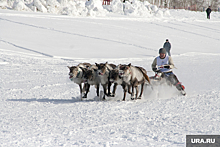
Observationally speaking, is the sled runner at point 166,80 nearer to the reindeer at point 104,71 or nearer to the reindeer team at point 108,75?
the reindeer team at point 108,75

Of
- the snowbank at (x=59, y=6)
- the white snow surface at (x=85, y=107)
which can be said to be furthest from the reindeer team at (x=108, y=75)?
the snowbank at (x=59, y=6)

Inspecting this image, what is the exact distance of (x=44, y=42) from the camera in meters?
19.8

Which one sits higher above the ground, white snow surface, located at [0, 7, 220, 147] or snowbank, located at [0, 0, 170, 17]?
snowbank, located at [0, 0, 170, 17]

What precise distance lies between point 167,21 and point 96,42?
1818 centimetres

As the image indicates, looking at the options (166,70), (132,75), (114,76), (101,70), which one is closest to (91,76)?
(101,70)

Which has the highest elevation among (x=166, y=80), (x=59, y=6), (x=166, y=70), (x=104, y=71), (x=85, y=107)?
(x=59, y=6)

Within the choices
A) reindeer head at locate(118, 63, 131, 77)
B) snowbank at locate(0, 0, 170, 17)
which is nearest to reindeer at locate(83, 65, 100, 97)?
reindeer head at locate(118, 63, 131, 77)

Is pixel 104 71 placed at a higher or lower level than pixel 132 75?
higher

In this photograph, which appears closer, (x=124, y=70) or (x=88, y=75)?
(x=124, y=70)

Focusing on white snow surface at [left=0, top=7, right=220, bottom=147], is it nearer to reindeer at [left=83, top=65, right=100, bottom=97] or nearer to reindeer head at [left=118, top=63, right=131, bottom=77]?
reindeer at [left=83, top=65, right=100, bottom=97]

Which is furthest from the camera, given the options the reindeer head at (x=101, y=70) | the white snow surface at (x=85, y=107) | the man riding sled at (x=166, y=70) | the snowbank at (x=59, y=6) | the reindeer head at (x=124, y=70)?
the snowbank at (x=59, y=6)

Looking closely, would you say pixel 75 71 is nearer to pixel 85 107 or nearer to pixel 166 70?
pixel 85 107

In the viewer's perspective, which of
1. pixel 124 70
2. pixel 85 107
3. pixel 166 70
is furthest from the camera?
pixel 166 70

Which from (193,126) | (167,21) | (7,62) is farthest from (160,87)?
(167,21)
